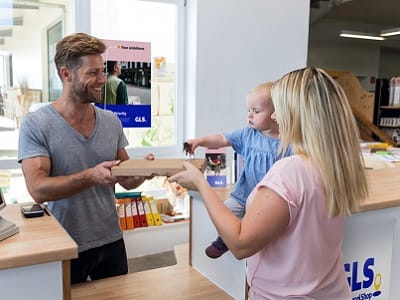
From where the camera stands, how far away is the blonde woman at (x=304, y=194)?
38.4 inches

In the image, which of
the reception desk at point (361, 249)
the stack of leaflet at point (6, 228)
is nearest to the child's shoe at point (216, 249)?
the reception desk at point (361, 249)

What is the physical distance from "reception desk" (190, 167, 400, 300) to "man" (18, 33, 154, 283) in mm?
357

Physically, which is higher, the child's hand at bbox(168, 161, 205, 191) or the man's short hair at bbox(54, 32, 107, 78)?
the man's short hair at bbox(54, 32, 107, 78)

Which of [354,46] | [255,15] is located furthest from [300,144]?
[354,46]

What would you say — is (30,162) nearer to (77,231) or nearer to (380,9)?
(77,231)

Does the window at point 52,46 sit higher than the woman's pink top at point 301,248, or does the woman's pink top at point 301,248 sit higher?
the window at point 52,46

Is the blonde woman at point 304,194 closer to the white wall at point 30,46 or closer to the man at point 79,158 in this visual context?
the man at point 79,158

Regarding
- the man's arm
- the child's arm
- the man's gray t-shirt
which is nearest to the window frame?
the child's arm

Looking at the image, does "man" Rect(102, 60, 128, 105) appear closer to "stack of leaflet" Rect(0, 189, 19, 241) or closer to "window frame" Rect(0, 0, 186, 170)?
"window frame" Rect(0, 0, 186, 170)

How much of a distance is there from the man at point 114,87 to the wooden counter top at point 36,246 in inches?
90.3

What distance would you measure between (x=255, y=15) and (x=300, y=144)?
10.1ft

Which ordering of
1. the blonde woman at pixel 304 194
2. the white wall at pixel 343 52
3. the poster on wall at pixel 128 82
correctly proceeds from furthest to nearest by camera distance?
the white wall at pixel 343 52 < the poster on wall at pixel 128 82 < the blonde woman at pixel 304 194

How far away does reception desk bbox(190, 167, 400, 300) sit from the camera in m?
1.63

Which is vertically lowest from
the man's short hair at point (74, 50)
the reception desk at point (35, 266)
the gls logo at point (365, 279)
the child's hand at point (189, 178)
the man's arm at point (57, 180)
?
the gls logo at point (365, 279)
